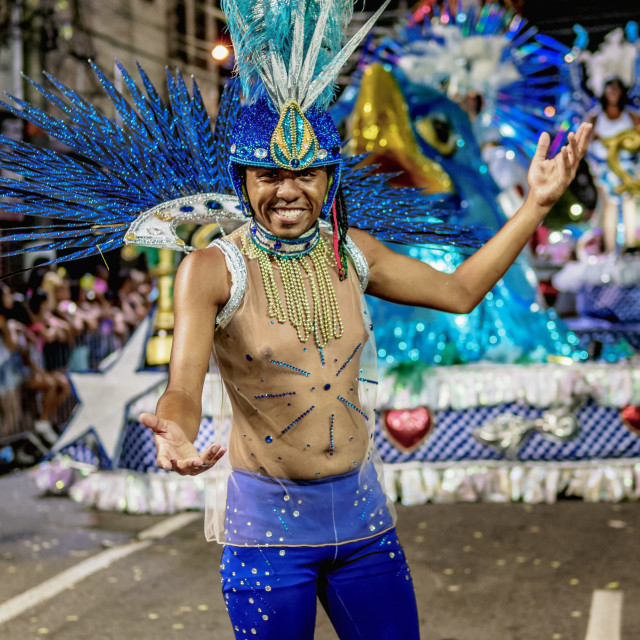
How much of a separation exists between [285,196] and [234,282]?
0.21 m

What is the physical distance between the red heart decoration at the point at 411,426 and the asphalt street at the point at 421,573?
39 centimetres

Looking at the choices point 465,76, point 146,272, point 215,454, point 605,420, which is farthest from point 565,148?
point 146,272

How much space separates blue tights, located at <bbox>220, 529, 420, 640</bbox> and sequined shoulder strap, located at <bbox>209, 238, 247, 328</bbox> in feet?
1.59

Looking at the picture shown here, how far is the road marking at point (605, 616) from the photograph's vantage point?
3.64 meters

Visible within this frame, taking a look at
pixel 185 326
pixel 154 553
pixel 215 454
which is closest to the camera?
pixel 215 454

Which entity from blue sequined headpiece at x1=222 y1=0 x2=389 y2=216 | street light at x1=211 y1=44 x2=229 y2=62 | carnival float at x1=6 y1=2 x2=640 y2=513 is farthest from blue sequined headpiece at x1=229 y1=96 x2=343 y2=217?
carnival float at x1=6 y1=2 x2=640 y2=513

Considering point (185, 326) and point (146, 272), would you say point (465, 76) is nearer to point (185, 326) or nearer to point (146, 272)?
point (146, 272)

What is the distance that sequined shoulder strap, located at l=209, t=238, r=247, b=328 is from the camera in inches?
78.5

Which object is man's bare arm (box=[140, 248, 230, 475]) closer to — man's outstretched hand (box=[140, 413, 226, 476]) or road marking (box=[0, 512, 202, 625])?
man's outstretched hand (box=[140, 413, 226, 476])

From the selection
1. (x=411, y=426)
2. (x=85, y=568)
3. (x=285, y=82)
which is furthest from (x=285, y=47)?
(x=411, y=426)

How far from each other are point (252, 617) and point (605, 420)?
418 cm

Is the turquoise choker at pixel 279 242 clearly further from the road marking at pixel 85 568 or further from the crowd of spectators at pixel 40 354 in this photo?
the crowd of spectators at pixel 40 354

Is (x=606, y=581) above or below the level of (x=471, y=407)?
below

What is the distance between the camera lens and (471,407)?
5727 mm
